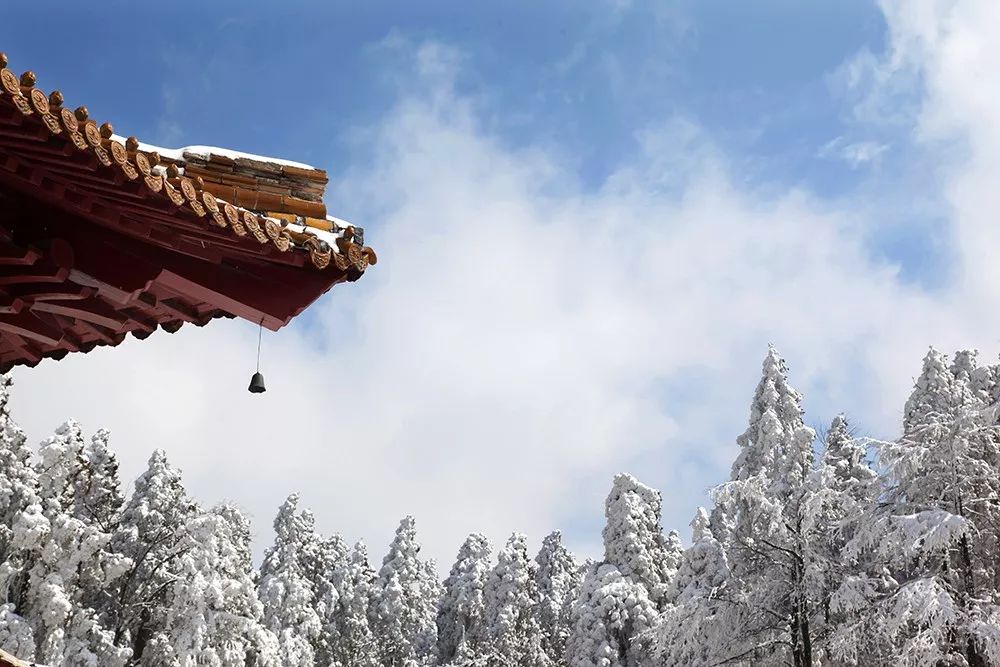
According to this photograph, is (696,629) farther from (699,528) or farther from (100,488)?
(100,488)

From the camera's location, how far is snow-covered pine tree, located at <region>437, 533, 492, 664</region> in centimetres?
4382

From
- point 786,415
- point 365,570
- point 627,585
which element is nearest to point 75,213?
point 786,415

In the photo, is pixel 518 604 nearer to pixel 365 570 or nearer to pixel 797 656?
pixel 365 570

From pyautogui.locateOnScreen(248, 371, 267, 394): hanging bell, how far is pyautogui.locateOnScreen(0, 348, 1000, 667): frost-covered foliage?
1172 cm

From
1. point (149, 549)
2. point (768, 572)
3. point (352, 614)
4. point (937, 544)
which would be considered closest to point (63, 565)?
point (149, 549)

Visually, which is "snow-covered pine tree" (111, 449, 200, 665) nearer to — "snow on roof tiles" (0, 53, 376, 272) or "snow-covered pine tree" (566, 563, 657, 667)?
"snow-covered pine tree" (566, 563, 657, 667)

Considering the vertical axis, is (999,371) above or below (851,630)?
above

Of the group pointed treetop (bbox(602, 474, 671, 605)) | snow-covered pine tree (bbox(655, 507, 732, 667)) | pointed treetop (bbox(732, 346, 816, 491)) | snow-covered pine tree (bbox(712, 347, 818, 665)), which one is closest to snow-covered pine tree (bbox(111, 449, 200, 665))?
snow-covered pine tree (bbox(655, 507, 732, 667))

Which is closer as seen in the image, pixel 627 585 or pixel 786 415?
pixel 786 415

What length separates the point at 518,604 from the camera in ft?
138

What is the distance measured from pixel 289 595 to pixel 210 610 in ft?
46.5

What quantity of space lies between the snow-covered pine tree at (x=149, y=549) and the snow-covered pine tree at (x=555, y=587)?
19387 millimetres

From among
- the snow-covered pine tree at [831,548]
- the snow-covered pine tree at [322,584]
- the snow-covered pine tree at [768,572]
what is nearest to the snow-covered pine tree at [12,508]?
the snow-covered pine tree at [768,572]

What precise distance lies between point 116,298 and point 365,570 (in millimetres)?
44318
